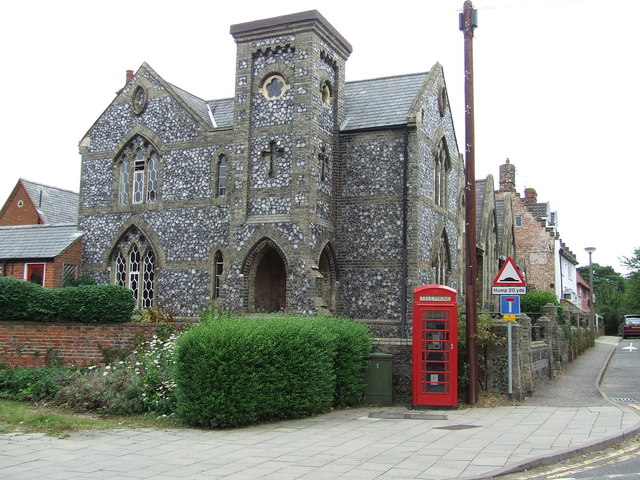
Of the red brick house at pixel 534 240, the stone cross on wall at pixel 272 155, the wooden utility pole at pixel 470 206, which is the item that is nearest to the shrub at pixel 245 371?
the wooden utility pole at pixel 470 206

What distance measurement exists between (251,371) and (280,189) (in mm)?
10404

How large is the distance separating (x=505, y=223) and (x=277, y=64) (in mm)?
23104

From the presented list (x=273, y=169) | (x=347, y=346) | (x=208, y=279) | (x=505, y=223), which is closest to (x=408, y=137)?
(x=273, y=169)

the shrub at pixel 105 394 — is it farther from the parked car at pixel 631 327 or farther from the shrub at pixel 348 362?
the parked car at pixel 631 327

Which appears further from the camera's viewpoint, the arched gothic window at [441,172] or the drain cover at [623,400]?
the arched gothic window at [441,172]

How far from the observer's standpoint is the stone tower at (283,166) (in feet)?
70.1

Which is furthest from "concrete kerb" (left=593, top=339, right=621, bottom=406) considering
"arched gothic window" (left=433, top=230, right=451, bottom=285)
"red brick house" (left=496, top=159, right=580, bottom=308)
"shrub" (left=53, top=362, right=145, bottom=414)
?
"red brick house" (left=496, top=159, right=580, bottom=308)

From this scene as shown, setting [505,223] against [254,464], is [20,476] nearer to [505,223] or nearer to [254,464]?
[254,464]

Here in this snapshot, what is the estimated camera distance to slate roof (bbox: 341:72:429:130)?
23500 mm

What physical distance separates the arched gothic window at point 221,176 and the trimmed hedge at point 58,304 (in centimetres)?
610

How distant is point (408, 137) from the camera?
22.8m

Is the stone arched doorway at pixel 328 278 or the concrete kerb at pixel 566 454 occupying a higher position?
the stone arched doorway at pixel 328 278

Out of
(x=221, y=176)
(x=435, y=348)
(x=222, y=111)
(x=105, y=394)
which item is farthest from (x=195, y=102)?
(x=435, y=348)

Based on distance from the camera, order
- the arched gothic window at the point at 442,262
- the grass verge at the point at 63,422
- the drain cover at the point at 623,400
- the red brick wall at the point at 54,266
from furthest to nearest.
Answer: the arched gothic window at the point at 442,262 → the red brick wall at the point at 54,266 → the drain cover at the point at 623,400 → the grass verge at the point at 63,422
